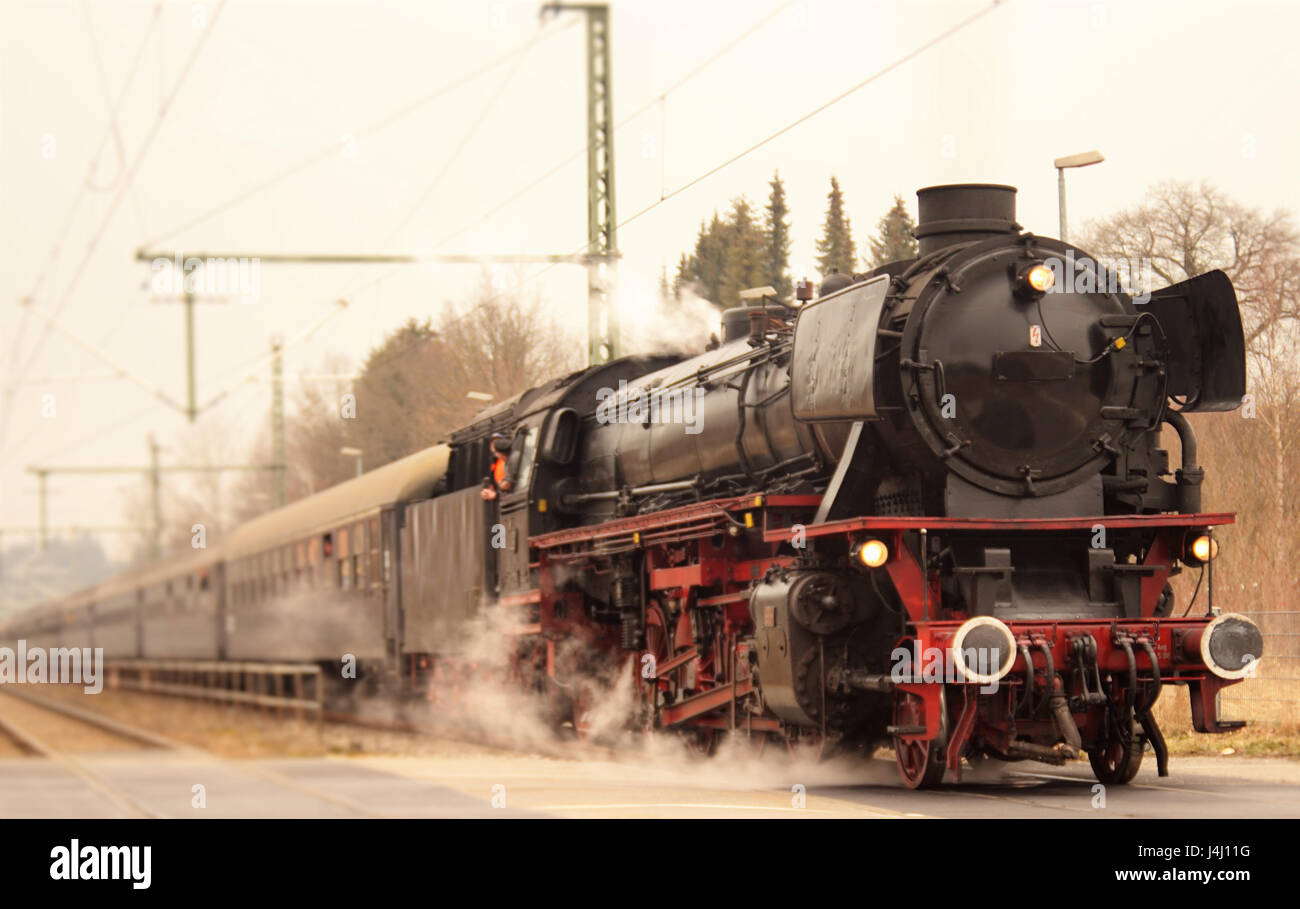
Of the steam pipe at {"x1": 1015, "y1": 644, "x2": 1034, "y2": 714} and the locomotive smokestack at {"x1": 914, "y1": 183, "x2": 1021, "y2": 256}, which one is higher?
the locomotive smokestack at {"x1": 914, "y1": 183, "x2": 1021, "y2": 256}

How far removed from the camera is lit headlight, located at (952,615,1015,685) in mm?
9391

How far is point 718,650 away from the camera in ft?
41.9

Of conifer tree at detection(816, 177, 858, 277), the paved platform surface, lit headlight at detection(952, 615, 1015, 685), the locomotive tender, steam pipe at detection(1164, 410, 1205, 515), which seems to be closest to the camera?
the paved platform surface

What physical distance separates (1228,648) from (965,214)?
343 centimetres

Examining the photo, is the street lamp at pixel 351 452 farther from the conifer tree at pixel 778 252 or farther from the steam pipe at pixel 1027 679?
the steam pipe at pixel 1027 679

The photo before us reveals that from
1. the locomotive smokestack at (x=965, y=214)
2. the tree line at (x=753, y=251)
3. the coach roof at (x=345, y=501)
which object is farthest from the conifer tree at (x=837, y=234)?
the locomotive smokestack at (x=965, y=214)

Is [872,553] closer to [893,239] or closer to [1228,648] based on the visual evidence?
[1228,648]

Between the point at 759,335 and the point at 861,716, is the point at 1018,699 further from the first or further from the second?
the point at 759,335

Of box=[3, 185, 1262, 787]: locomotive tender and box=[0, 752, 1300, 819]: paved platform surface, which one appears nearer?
box=[0, 752, 1300, 819]: paved platform surface

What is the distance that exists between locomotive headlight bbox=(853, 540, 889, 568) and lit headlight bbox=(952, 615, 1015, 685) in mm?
813

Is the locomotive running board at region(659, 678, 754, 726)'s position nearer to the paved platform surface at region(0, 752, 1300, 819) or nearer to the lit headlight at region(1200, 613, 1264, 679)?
the paved platform surface at region(0, 752, 1300, 819)

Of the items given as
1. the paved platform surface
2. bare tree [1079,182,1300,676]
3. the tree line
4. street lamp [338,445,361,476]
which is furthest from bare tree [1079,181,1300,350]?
street lamp [338,445,361,476]
